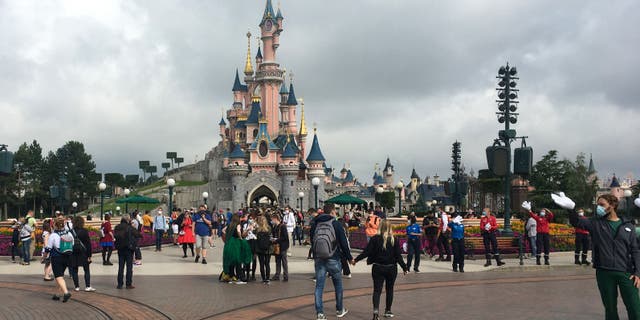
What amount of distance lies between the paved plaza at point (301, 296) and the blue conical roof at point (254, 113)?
75.0 metres

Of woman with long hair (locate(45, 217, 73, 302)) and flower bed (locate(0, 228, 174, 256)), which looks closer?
woman with long hair (locate(45, 217, 73, 302))

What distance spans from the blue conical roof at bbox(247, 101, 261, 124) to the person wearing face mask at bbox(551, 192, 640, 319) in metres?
84.3

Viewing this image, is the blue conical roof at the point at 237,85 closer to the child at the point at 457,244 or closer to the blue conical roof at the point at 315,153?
the blue conical roof at the point at 315,153

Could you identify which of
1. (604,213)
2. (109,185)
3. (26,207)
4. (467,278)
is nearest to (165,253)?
(467,278)

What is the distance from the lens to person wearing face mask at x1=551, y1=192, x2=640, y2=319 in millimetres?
6664

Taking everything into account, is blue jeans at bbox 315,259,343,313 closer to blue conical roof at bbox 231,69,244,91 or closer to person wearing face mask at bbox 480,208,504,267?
person wearing face mask at bbox 480,208,504,267

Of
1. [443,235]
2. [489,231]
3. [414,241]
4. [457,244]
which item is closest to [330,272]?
[414,241]

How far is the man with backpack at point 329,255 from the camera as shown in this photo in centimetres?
902

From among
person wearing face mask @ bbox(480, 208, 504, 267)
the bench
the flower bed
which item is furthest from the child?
the flower bed

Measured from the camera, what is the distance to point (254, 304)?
1032 centimetres

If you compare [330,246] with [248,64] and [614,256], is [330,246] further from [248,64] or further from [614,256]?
[248,64]

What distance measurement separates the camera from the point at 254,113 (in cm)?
9150

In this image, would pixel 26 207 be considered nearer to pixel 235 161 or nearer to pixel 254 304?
pixel 235 161

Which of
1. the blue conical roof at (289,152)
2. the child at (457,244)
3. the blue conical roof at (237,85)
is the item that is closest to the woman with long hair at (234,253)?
the child at (457,244)
